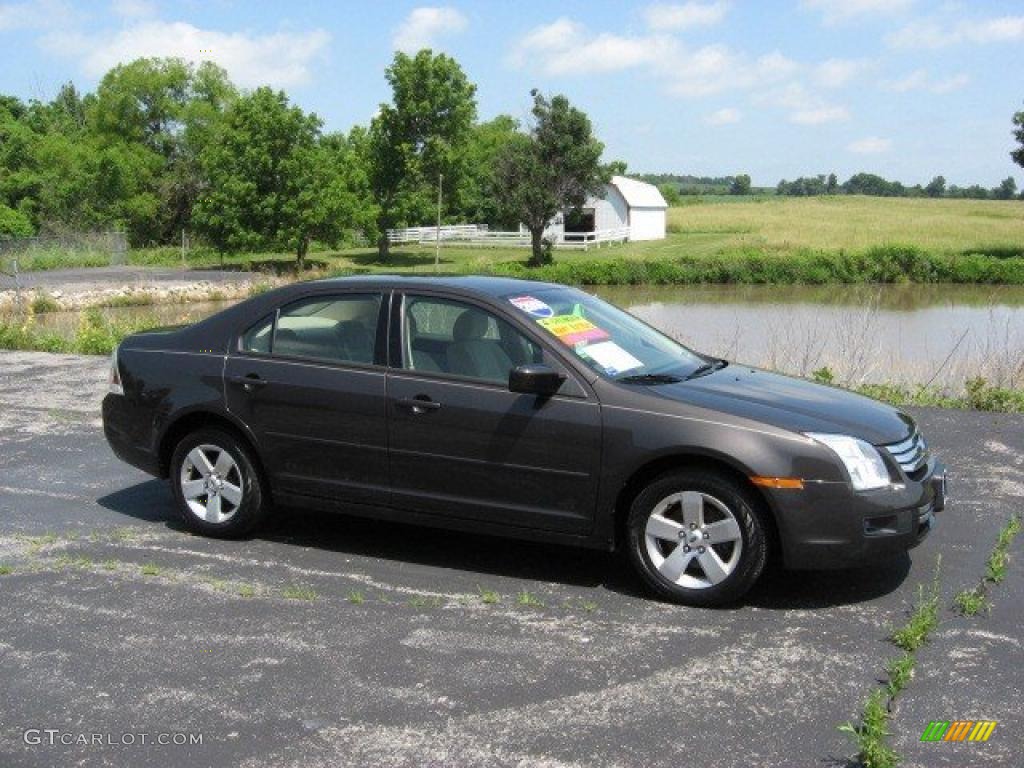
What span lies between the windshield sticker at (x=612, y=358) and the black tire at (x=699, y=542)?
0.71 m

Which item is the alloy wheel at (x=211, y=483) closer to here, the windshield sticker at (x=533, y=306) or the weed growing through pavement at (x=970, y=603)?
the windshield sticker at (x=533, y=306)

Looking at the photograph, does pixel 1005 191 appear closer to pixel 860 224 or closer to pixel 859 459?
pixel 860 224

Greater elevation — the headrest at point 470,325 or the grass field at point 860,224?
the grass field at point 860,224

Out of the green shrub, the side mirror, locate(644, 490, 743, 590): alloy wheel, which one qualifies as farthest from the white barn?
locate(644, 490, 743, 590): alloy wheel

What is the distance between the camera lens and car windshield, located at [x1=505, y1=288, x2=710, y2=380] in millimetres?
6242

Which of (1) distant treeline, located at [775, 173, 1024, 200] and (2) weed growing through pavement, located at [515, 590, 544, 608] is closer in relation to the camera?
(2) weed growing through pavement, located at [515, 590, 544, 608]

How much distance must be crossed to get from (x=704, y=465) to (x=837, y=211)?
9906 centimetres

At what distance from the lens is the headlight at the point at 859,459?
5557 mm

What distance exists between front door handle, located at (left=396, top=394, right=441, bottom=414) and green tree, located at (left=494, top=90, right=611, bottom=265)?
2269 inches

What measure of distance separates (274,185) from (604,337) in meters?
51.3

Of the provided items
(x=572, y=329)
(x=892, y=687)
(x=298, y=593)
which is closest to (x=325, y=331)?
(x=572, y=329)

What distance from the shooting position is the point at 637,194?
264 feet

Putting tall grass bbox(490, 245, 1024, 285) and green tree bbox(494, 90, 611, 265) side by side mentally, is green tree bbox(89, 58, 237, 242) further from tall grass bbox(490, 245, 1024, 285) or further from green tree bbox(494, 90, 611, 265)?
tall grass bbox(490, 245, 1024, 285)

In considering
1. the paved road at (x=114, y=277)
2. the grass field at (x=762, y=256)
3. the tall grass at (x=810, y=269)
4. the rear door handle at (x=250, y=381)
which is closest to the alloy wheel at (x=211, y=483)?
the rear door handle at (x=250, y=381)
